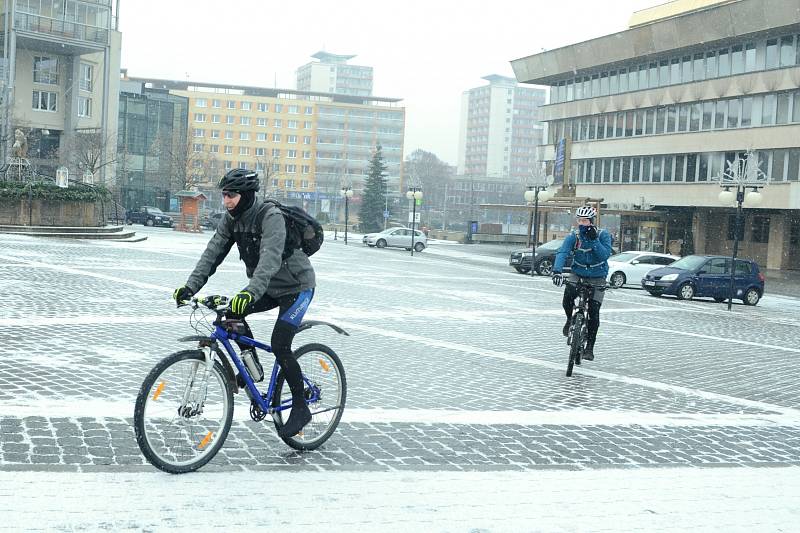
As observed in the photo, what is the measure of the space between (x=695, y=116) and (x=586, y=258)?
160 feet

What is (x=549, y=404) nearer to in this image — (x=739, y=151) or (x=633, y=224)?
(x=739, y=151)

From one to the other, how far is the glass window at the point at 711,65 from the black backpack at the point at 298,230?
5303cm

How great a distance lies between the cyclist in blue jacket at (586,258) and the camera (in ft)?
34.6

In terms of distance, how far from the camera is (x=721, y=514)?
516 centimetres

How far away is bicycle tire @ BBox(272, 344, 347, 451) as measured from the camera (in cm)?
589

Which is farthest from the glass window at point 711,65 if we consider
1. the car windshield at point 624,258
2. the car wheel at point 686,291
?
the car wheel at point 686,291

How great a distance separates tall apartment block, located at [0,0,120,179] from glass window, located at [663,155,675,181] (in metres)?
36.2

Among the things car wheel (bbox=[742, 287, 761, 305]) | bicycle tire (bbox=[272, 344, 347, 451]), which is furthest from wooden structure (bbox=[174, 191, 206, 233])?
bicycle tire (bbox=[272, 344, 347, 451])

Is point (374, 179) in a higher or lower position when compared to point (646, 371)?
higher

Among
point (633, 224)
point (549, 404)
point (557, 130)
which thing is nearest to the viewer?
point (549, 404)

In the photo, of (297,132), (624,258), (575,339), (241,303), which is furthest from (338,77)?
(241,303)

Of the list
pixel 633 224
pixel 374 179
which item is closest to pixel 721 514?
pixel 633 224

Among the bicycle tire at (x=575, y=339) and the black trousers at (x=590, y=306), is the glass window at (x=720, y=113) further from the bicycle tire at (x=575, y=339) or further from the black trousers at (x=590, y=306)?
the bicycle tire at (x=575, y=339)

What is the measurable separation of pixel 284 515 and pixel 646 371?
691 centimetres
